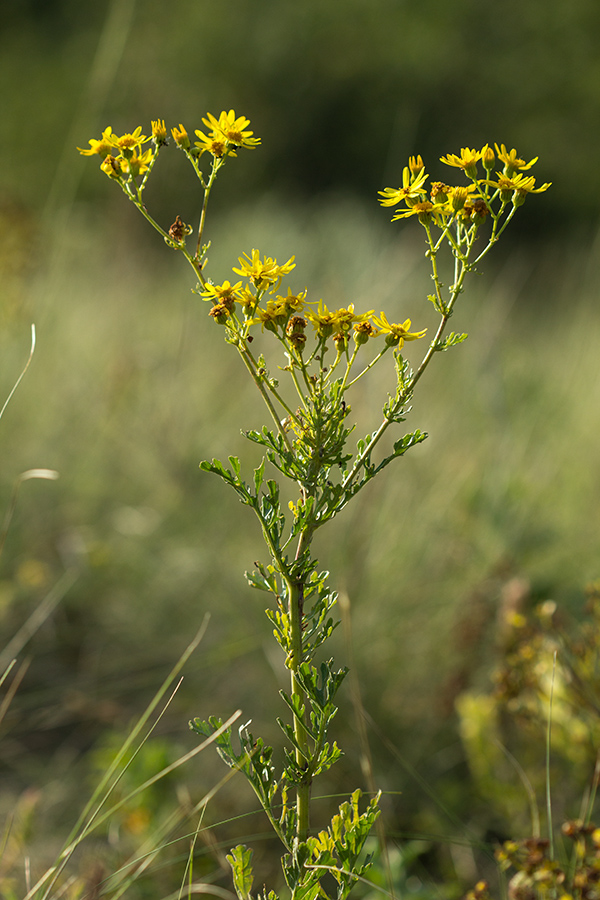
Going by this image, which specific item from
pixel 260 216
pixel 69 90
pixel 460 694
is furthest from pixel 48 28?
pixel 460 694

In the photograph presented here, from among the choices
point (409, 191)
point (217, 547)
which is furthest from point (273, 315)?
point (217, 547)

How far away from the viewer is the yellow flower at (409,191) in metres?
0.55

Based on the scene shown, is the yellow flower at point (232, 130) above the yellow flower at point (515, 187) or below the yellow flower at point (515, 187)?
above

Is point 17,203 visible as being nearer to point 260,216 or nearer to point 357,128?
point 260,216

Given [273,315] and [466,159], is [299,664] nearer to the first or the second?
[273,315]

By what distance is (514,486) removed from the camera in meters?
1.69

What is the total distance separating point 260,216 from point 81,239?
7.91 feet

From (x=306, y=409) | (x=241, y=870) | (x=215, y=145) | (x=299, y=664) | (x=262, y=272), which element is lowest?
(x=241, y=870)

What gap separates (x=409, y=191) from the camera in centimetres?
55

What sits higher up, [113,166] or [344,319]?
[113,166]

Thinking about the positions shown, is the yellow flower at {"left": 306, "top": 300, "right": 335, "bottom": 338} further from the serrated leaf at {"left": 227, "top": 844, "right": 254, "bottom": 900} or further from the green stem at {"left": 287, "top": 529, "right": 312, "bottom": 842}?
the serrated leaf at {"left": 227, "top": 844, "right": 254, "bottom": 900}

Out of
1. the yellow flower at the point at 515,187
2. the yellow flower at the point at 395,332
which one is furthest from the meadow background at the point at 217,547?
the yellow flower at the point at 515,187

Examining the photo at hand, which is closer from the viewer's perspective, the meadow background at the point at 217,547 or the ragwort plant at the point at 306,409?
the ragwort plant at the point at 306,409

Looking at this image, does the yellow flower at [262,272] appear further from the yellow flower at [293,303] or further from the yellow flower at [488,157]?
the yellow flower at [488,157]
